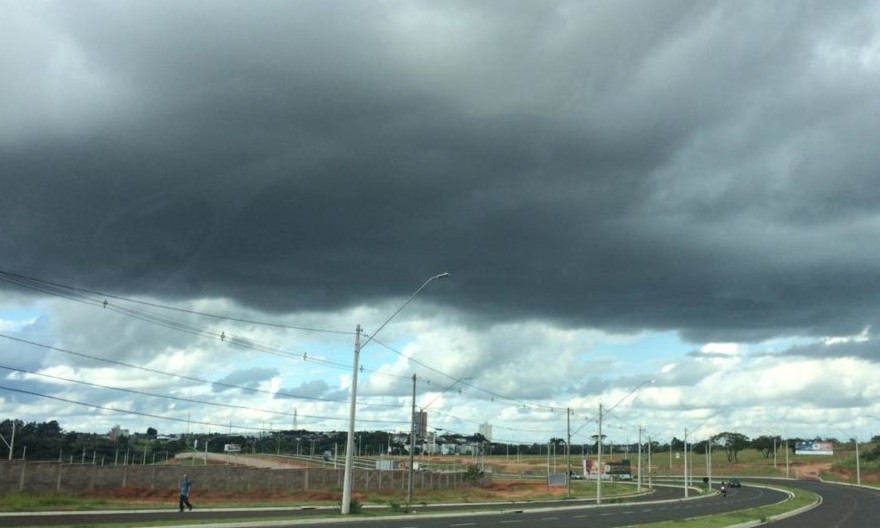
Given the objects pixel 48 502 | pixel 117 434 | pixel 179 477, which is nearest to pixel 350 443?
pixel 48 502

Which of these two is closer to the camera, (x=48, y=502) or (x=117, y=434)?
(x=48, y=502)

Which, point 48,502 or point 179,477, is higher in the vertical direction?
point 179,477

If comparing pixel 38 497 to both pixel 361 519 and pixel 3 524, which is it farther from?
pixel 361 519

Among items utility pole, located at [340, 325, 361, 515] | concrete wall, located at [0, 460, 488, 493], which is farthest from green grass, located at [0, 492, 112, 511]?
utility pole, located at [340, 325, 361, 515]

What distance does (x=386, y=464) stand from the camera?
134000 millimetres

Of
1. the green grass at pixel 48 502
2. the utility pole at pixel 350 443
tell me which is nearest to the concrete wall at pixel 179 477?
the green grass at pixel 48 502

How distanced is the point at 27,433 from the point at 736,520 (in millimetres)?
96911

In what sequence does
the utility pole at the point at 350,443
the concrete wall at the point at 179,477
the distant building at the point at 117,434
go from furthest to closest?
the distant building at the point at 117,434
the concrete wall at the point at 179,477
the utility pole at the point at 350,443

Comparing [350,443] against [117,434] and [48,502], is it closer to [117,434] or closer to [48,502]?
[48,502]

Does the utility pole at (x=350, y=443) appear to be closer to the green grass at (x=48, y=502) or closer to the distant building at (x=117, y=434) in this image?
the green grass at (x=48, y=502)

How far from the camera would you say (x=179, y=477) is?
69.2 metres

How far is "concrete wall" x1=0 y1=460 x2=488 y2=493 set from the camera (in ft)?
181

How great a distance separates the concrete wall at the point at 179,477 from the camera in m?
55.1

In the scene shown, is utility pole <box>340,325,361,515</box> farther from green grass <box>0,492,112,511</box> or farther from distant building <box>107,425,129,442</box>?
distant building <box>107,425,129,442</box>
